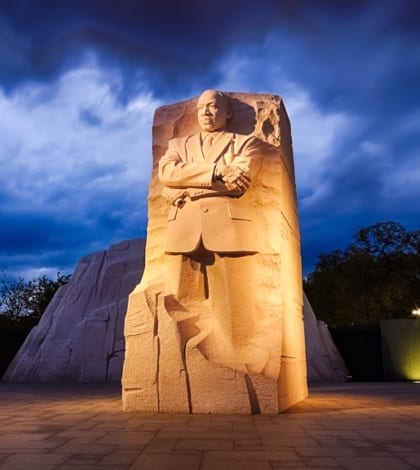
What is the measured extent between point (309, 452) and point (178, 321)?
2.41 meters

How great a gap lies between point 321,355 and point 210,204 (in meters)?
9.52

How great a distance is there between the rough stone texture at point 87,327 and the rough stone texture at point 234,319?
801cm

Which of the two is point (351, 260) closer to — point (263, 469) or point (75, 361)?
point (75, 361)

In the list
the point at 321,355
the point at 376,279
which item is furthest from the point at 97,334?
the point at 376,279

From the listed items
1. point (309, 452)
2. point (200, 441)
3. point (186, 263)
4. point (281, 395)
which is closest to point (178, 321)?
point (186, 263)

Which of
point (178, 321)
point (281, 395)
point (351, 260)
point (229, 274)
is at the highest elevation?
point (351, 260)

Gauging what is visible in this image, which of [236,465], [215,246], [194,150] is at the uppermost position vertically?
[194,150]

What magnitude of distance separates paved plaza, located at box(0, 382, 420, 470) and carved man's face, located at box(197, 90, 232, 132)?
11.3 feet

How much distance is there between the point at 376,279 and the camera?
2481 cm

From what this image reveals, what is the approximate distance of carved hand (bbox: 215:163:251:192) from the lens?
5.55 m

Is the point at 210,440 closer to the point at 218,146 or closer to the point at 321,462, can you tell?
the point at 321,462

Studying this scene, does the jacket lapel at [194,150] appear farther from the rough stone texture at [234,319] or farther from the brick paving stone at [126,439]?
the brick paving stone at [126,439]

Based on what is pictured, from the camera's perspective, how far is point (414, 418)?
4707mm

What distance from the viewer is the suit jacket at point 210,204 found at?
5.56m
